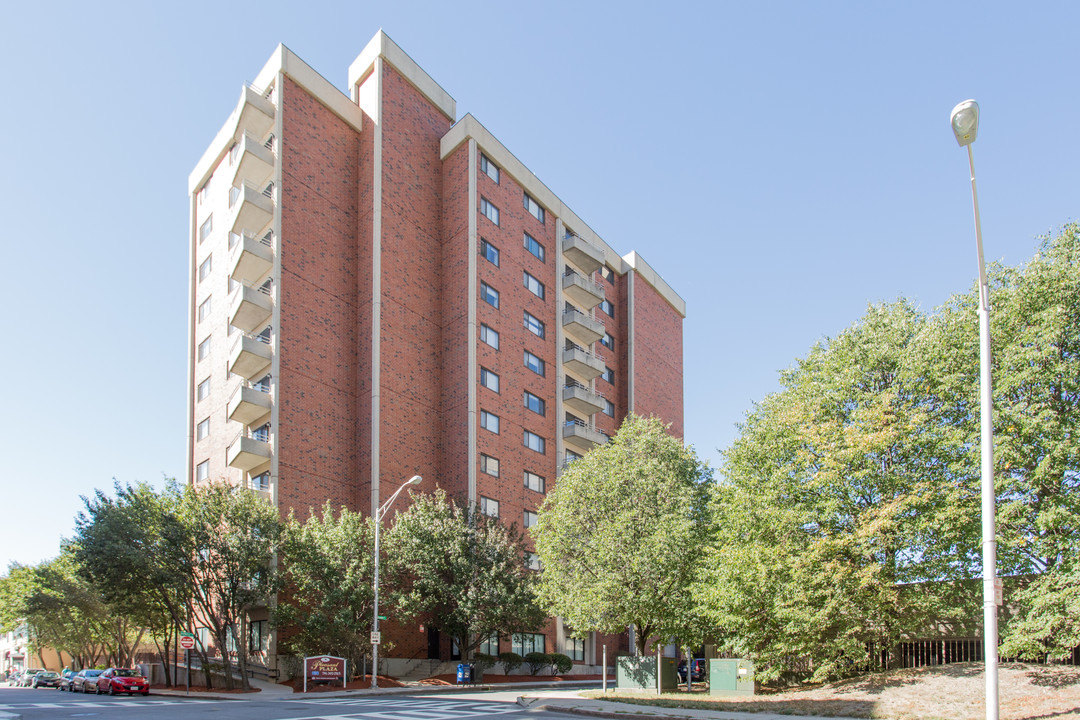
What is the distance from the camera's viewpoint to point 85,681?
4212cm

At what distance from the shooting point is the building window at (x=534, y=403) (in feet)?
184

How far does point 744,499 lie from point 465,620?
1799 centimetres

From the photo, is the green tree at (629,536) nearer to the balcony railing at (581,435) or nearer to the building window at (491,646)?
the building window at (491,646)

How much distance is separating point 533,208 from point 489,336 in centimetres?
1318

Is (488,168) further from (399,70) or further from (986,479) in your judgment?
(986,479)

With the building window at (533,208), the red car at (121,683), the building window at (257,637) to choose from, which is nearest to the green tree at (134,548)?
the red car at (121,683)

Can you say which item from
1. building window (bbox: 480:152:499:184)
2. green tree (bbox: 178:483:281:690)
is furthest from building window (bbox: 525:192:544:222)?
green tree (bbox: 178:483:281:690)

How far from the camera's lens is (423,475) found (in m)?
49.3

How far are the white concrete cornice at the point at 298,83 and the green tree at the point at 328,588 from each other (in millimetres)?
26254

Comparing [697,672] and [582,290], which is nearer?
[697,672]

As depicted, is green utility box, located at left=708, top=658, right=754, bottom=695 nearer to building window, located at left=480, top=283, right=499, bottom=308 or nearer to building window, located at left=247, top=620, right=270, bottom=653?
building window, located at left=247, top=620, right=270, bottom=653

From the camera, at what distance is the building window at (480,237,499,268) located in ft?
178

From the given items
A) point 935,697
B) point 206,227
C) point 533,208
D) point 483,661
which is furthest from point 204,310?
point 935,697

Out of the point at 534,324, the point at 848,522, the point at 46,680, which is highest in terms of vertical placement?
the point at 534,324
